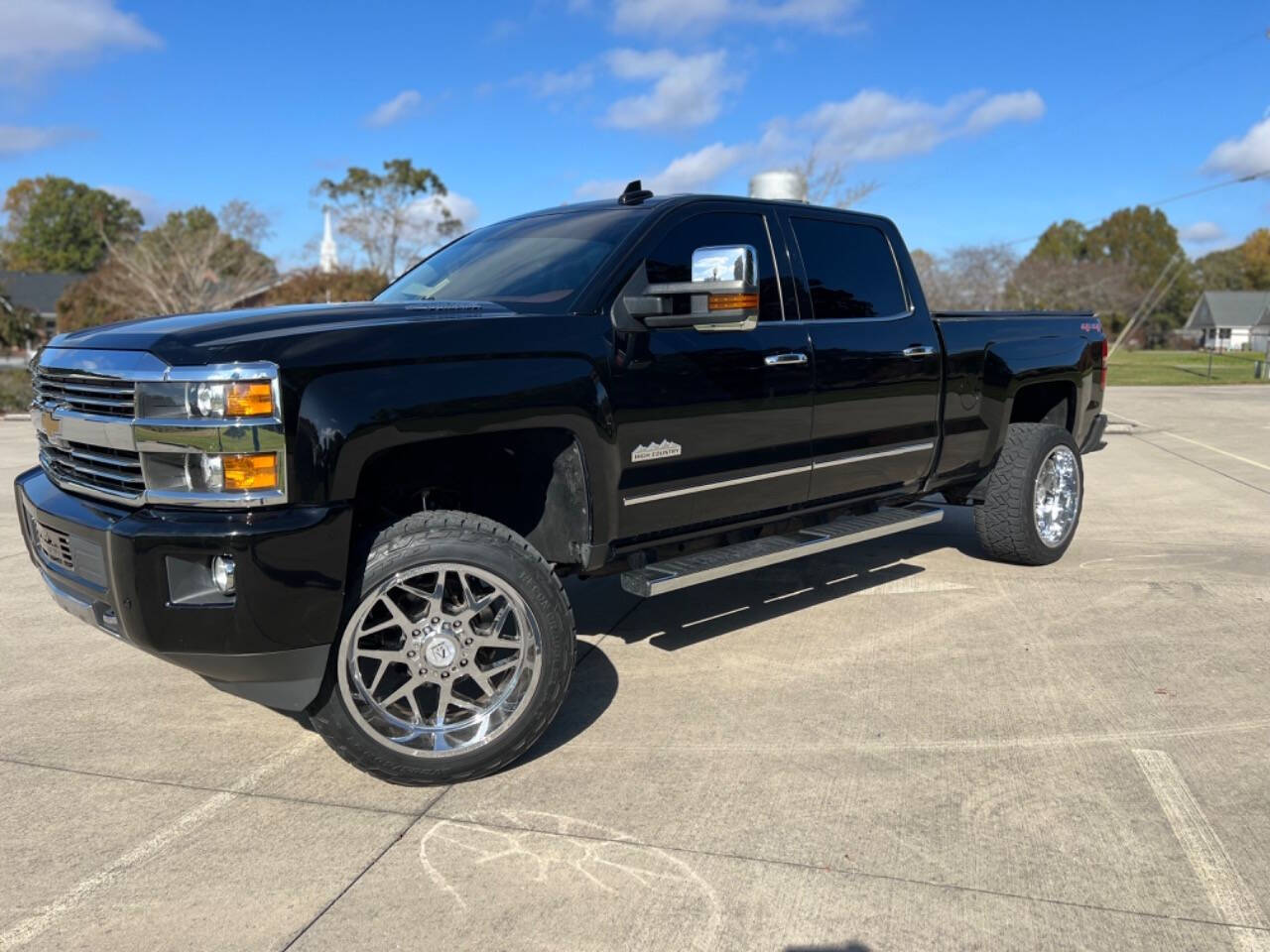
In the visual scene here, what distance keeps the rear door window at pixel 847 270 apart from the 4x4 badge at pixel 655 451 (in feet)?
3.91

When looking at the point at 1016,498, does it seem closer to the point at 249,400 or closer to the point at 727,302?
the point at 727,302

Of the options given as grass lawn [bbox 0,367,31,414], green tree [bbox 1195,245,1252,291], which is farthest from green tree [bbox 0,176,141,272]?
green tree [bbox 1195,245,1252,291]

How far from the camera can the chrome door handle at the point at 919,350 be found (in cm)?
519

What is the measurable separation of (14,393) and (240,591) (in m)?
22.4

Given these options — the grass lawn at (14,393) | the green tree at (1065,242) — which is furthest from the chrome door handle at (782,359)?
the green tree at (1065,242)

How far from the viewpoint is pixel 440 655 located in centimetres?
346

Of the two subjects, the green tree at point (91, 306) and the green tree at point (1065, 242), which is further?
the green tree at point (1065, 242)

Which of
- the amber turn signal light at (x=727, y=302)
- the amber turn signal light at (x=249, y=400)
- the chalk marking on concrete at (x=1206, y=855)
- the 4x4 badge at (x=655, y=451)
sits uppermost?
the amber turn signal light at (x=727, y=302)

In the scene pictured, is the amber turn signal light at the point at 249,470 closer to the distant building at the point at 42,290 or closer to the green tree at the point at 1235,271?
the distant building at the point at 42,290

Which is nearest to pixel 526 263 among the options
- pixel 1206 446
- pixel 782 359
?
pixel 782 359

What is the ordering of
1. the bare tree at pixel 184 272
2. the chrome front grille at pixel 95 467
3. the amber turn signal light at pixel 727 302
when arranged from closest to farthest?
the chrome front grille at pixel 95 467 → the amber turn signal light at pixel 727 302 → the bare tree at pixel 184 272

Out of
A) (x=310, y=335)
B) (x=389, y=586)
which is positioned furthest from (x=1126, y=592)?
(x=310, y=335)

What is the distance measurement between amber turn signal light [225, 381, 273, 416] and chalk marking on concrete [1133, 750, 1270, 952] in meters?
2.99

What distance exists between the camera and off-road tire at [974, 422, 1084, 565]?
6074 mm
